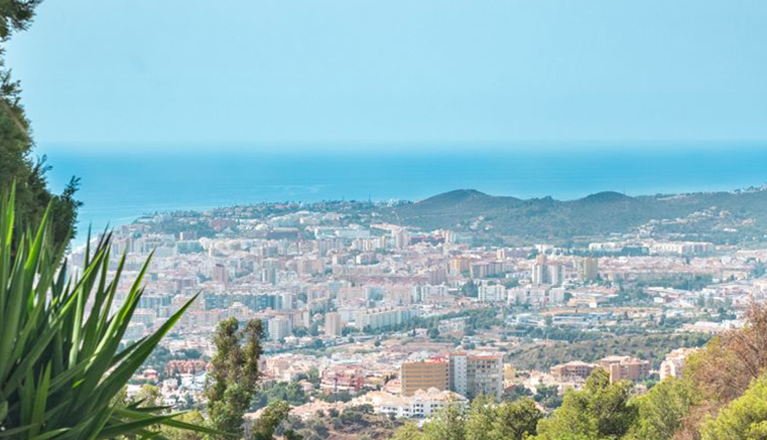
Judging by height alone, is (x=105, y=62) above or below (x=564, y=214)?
above

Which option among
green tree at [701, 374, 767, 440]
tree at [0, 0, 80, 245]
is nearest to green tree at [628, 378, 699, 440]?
green tree at [701, 374, 767, 440]

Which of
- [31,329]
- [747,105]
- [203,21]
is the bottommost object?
[31,329]

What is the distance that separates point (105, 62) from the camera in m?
74.1

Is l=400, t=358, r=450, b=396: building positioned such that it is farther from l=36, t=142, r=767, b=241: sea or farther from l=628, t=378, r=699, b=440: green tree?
l=36, t=142, r=767, b=241: sea

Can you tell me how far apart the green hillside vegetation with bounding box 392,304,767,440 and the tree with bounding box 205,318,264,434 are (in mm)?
2548

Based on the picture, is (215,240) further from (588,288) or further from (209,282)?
(588,288)

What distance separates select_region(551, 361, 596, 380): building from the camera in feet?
72.7

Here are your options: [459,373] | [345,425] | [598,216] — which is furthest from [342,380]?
[598,216]

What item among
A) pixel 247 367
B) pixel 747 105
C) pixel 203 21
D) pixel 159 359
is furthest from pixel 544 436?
pixel 747 105

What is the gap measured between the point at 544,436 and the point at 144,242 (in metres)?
30.9

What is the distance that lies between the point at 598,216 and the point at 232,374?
135 ft

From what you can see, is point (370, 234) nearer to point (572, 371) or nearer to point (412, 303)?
point (412, 303)

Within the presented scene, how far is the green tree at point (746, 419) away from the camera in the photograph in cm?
579

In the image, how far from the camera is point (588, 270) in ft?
134
